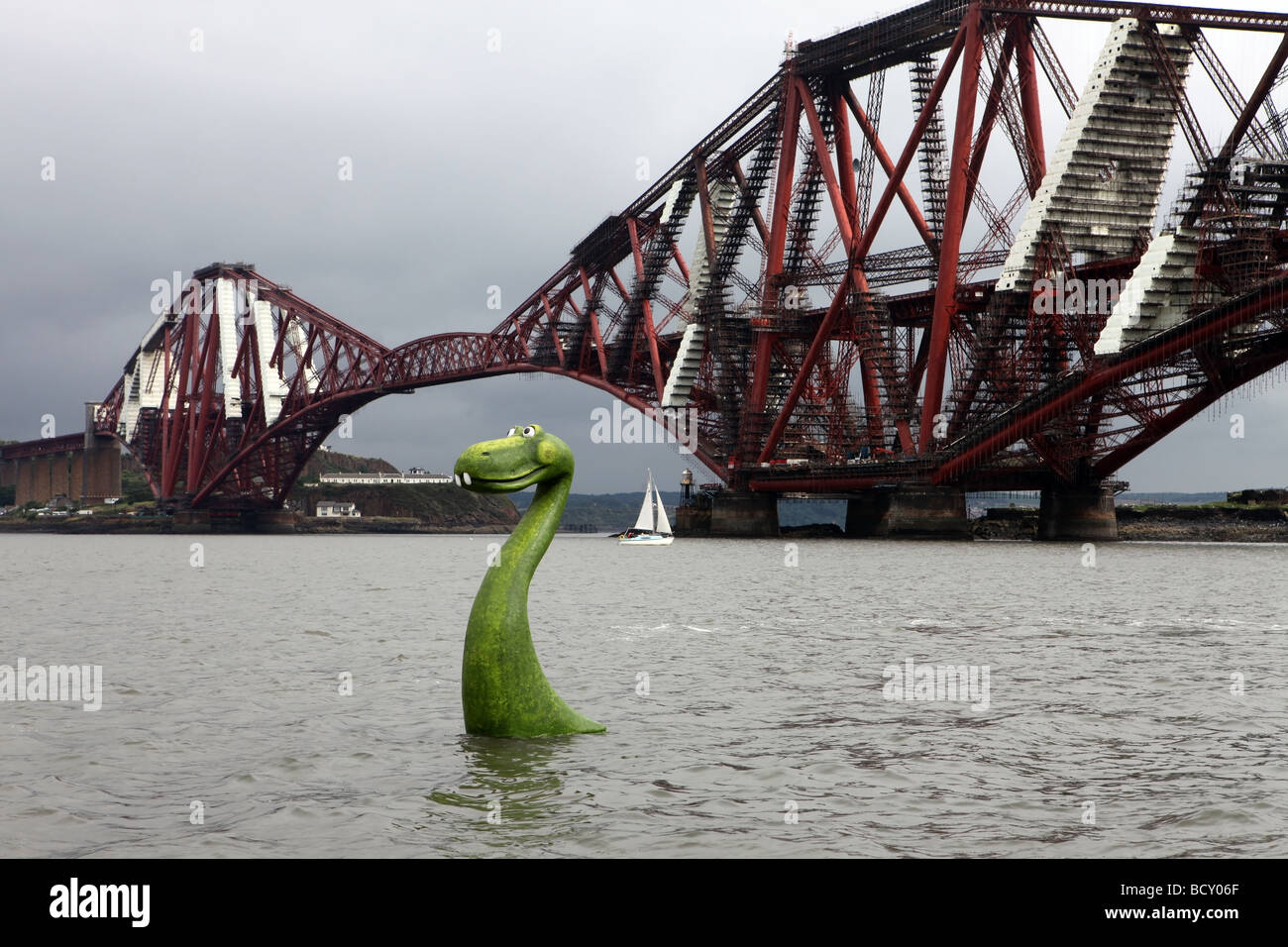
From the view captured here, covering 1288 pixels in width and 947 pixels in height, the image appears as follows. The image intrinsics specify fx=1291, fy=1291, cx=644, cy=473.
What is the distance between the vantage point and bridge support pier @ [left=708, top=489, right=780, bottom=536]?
233 ft

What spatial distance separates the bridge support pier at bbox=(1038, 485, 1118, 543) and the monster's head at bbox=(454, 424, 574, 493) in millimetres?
53098

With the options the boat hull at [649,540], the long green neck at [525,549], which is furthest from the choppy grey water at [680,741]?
the boat hull at [649,540]

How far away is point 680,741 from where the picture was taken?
1098 centimetres

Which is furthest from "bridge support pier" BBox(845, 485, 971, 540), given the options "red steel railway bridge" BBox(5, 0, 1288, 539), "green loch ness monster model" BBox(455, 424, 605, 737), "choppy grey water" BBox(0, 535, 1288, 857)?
"green loch ness monster model" BBox(455, 424, 605, 737)

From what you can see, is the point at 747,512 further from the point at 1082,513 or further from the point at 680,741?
the point at 680,741

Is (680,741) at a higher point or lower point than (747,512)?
lower

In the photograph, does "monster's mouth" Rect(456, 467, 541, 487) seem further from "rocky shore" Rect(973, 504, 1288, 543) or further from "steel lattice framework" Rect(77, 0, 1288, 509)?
"rocky shore" Rect(973, 504, 1288, 543)

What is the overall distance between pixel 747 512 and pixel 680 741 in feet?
198

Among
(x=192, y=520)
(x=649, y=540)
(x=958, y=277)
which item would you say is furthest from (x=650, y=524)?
(x=192, y=520)

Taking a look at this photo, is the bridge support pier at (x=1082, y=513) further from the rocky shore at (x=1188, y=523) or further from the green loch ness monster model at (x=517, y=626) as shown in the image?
the green loch ness monster model at (x=517, y=626)

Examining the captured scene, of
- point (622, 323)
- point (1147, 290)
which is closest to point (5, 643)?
point (1147, 290)

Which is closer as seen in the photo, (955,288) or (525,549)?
(525,549)

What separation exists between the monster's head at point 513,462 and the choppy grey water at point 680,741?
2155mm
